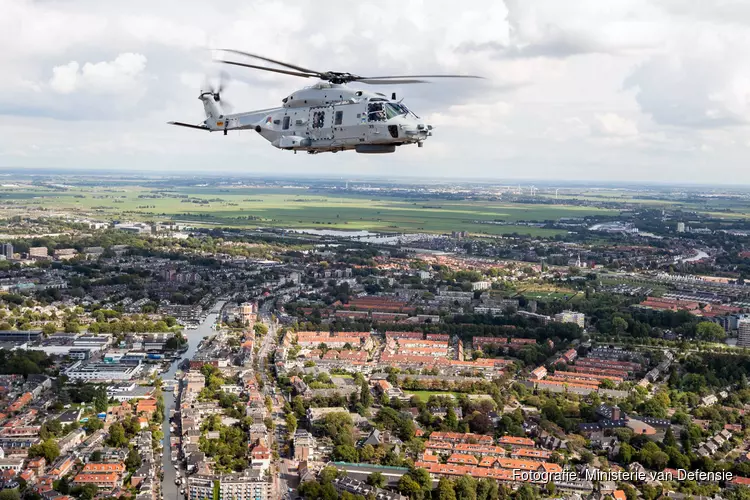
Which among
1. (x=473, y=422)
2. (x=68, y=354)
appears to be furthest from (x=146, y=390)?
(x=473, y=422)

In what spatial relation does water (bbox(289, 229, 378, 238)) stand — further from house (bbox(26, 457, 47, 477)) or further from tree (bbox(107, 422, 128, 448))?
house (bbox(26, 457, 47, 477))

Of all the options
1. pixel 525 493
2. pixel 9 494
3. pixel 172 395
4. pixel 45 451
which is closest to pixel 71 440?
pixel 45 451

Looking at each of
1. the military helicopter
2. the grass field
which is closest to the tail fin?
the military helicopter

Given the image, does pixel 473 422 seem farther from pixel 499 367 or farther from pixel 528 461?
pixel 499 367

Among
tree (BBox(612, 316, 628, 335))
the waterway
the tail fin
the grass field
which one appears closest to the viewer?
the tail fin

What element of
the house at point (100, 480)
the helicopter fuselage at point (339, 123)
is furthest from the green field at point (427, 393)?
the helicopter fuselage at point (339, 123)

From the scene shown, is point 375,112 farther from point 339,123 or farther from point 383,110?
point 339,123
